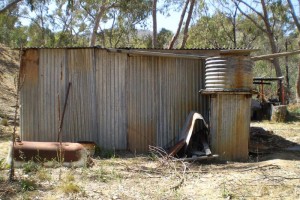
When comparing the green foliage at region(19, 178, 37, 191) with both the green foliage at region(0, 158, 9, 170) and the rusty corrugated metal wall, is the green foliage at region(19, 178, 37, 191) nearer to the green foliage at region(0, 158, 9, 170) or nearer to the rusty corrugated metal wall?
the green foliage at region(0, 158, 9, 170)

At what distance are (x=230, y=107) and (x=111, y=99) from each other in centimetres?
307

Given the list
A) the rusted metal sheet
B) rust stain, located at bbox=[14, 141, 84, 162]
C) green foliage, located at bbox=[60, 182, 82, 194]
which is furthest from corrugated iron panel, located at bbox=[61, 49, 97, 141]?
green foliage, located at bbox=[60, 182, 82, 194]

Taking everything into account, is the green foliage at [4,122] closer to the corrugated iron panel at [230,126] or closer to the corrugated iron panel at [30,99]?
the corrugated iron panel at [30,99]

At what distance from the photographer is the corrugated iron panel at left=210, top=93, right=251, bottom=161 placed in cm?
884

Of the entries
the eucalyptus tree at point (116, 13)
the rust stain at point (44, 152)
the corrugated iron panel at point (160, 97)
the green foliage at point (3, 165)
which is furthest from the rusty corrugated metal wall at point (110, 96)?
the eucalyptus tree at point (116, 13)

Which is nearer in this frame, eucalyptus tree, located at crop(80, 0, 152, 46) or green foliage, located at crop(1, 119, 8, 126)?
green foliage, located at crop(1, 119, 8, 126)

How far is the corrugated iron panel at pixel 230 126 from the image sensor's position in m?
8.84

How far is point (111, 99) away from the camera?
9883mm

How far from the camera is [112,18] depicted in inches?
1268

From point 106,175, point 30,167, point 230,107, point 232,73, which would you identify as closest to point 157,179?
point 106,175

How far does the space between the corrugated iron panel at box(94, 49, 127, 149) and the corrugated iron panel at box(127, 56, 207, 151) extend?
0.19 meters

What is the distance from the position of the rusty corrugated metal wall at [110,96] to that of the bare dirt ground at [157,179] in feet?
2.68

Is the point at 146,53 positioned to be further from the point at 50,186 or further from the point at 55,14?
the point at 55,14

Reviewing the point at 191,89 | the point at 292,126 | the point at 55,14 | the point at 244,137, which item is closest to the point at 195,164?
the point at 244,137
